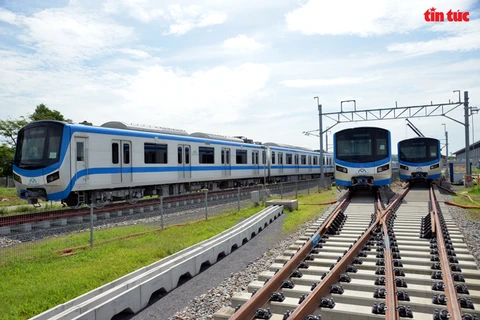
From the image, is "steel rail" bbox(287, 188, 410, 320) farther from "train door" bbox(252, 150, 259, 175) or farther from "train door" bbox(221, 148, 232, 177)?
"train door" bbox(252, 150, 259, 175)

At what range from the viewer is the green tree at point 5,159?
43062 mm

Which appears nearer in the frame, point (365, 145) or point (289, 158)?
point (365, 145)

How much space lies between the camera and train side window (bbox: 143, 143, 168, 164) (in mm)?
16706

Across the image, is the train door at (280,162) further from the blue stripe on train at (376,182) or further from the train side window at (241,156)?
the blue stripe on train at (376,182)

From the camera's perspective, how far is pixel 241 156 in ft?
82.7

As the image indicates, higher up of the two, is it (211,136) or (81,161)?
(211,136)

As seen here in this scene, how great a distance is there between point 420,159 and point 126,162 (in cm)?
1730

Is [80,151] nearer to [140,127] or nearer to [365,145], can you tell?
[140,127]

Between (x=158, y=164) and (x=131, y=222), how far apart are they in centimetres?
529

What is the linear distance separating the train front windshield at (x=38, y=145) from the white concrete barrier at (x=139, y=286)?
7.63m

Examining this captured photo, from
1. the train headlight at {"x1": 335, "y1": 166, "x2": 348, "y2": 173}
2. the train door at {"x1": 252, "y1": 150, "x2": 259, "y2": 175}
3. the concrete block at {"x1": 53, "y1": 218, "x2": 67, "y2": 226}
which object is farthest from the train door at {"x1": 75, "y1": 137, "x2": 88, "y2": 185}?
the train door at {"x1": 252, "y1": 150, "x2": 259, "y2": 175}

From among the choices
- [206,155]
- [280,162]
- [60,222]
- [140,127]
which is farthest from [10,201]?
[280,162]

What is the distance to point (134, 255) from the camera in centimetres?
791

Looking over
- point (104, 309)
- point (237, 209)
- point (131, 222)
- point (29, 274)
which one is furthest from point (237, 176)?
point (104, 309)
